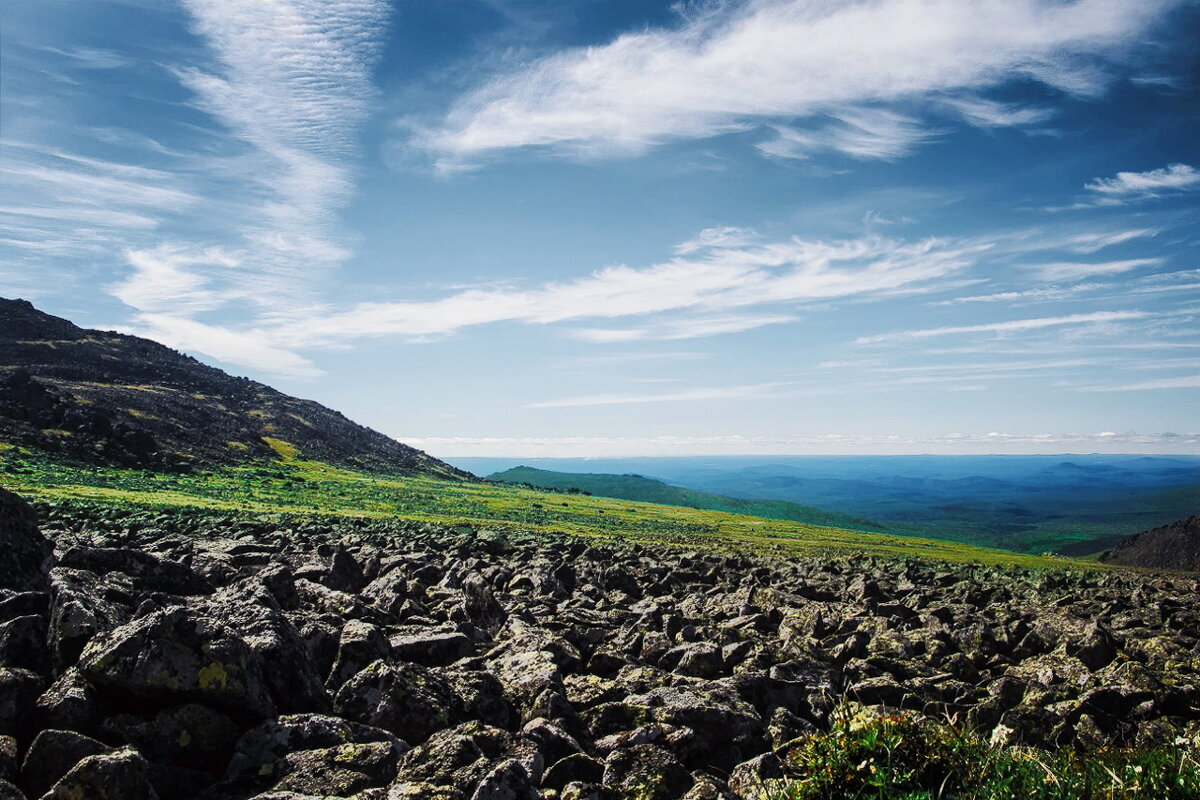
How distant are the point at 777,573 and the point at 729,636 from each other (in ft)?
70.0

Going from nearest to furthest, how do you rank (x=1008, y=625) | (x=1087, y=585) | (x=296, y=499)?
1. (x=1008, y=625)
2. (x=1087, y=585)
3. (x=296, y=499)

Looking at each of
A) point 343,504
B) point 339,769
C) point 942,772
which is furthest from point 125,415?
point 942,772

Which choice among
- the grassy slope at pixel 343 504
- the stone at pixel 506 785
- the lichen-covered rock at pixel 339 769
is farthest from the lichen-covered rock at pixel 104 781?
the grassy slope at pixel 343 504

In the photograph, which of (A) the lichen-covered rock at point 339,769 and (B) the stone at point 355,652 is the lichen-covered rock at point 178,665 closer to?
(A) the lichen-covered rock at point 339,769

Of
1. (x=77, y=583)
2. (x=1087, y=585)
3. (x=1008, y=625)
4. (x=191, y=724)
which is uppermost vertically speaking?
(x=77, y=583)

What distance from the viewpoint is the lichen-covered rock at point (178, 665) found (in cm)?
928

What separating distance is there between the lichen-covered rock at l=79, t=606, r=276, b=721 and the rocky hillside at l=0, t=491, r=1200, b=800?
0.09 feet

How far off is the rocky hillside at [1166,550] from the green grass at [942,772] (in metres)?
105

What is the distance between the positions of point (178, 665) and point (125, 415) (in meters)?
143

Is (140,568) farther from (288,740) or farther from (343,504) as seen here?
(343,504)

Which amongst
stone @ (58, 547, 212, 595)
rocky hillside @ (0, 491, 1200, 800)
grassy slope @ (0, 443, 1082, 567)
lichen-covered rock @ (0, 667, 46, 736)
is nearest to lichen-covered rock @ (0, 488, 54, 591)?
rocky hillside @ (0, 491, 1200, 800)

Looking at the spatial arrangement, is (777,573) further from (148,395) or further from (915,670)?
(148,395)

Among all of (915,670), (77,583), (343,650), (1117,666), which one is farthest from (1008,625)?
(77,583)

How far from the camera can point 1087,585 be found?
140ft
